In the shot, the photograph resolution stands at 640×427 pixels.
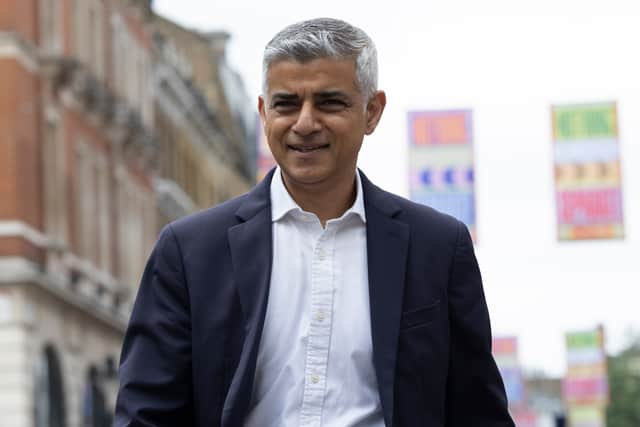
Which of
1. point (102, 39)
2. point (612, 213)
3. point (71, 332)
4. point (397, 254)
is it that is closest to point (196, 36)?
point (102, 39)

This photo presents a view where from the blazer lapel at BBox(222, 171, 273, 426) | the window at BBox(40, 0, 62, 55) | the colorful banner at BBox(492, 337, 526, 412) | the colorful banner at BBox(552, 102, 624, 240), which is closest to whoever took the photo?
the blazer lapel at BBox(222, 171, 273, 426)

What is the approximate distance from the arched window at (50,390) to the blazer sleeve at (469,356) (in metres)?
30.6

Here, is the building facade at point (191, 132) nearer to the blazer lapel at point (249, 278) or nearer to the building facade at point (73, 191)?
the building facade at point (73, 191)

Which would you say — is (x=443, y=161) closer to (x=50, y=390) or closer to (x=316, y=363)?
(x=50, y=390)

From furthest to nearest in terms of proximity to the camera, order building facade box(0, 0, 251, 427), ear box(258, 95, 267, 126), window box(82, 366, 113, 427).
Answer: window box(82, 366, 113, 427), building facade box(0, 0, 251, 427), ear box(258, 95, 267, 126)

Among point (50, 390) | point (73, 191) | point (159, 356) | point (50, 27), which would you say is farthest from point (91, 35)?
point (159, 356)

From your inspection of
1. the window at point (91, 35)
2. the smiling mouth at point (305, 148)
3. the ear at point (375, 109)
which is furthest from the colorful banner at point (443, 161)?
the smiling mouth at point (305, 148)

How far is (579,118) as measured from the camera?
27984 mm

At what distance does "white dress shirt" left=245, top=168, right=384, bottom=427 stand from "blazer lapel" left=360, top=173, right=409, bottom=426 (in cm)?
4

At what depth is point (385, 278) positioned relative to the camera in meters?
4.21

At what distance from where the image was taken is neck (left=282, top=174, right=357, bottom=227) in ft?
14.1

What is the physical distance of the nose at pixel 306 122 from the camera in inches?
163

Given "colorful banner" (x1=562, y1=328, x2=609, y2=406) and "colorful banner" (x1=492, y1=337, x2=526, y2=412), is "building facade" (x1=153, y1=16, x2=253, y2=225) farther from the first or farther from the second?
"colorful banner" (x1=562, y1=328, x2=609, y2=406)

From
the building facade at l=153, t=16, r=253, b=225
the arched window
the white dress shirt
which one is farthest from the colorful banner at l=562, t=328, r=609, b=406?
the white dress shirt
